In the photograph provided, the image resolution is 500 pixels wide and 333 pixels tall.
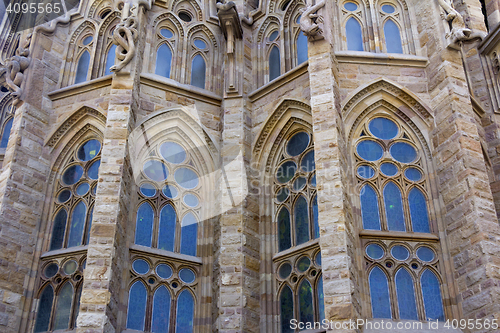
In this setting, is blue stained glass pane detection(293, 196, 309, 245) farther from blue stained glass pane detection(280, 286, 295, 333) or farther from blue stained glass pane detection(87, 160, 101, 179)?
blue stained glass pane detection(87, 160, 101, 179)

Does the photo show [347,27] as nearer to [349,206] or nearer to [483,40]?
[483,40]

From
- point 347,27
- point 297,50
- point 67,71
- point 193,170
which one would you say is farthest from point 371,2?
point 67,71

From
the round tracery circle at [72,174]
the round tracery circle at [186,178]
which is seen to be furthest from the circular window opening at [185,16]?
the round tracery circle at [72,174]

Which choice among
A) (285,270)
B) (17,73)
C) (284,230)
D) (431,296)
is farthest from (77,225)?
(431,296)

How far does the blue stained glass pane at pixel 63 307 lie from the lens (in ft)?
41.7

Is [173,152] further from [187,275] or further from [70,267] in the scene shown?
[70,267]

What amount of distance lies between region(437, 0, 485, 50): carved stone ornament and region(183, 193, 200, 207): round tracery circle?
19.7 ft

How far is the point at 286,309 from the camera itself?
12617 millimetres

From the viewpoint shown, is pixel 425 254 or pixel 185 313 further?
pixel 185 313

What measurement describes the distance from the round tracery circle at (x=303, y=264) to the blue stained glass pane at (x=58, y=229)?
4743mm

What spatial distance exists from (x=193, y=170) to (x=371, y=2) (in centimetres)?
539

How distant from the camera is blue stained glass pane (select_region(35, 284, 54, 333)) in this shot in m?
12.8

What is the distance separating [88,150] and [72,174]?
0.63m

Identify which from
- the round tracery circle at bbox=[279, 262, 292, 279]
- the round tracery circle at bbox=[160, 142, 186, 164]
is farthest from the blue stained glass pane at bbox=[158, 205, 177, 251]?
the round tracery circle at bbox=[279, 262, 292, 279]
